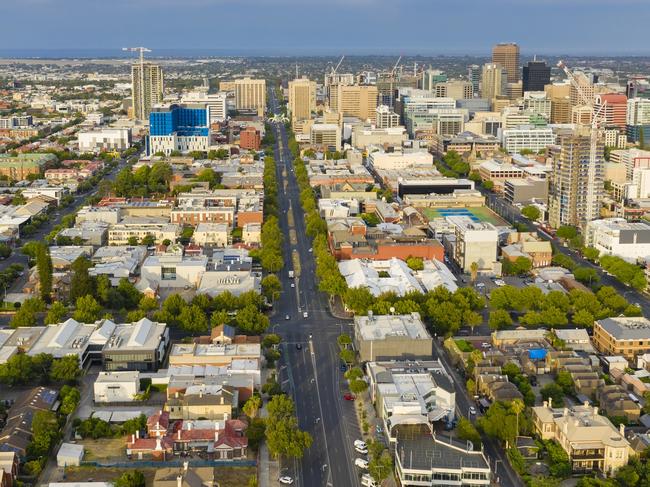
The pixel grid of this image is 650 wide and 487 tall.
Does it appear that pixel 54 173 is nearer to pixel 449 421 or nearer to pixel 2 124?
pixel 2 124

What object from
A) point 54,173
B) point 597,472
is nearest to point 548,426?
point 597,472

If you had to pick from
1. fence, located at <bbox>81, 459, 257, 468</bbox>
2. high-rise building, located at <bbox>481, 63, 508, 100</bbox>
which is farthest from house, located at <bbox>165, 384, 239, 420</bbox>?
high-rise building, located at <bbox>481, 63, 508, 100</bbox>

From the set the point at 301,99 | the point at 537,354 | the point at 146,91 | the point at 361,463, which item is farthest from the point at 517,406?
the point at 146,91

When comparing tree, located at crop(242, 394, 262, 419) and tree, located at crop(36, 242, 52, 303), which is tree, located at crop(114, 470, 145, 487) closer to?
tree, located at crop(242, 394, 262, 419)

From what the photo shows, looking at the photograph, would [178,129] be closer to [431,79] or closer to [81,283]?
[431,79]

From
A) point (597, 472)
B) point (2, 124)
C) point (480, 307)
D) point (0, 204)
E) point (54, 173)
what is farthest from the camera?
point (2, 124)

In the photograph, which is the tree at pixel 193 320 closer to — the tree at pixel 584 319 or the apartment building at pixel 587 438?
the apartment building at pixel 587 438
